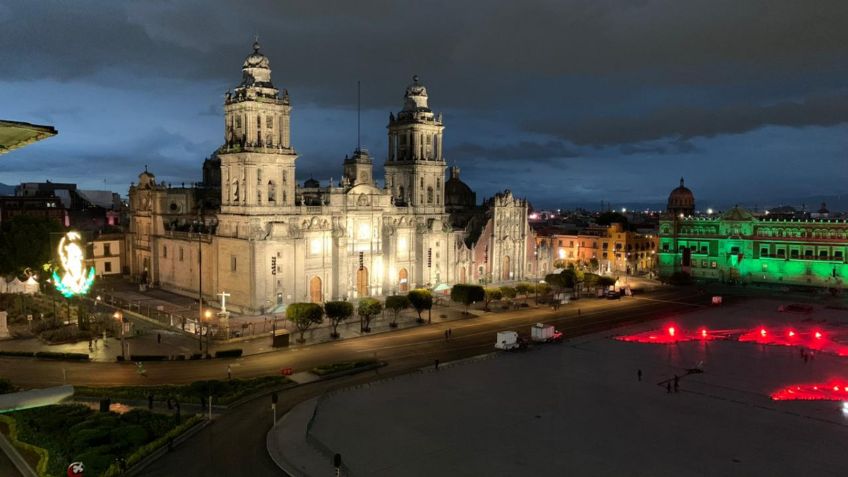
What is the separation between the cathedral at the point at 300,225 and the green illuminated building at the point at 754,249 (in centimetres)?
3410

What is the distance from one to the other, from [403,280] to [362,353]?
3393 centimetres

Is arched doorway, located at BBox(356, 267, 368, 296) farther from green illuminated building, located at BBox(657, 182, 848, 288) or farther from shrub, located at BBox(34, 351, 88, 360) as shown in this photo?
green illuminated building, located at BBox(657, 182, 848, 288)

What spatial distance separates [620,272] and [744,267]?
22483 mm

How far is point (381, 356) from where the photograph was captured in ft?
Result: 196

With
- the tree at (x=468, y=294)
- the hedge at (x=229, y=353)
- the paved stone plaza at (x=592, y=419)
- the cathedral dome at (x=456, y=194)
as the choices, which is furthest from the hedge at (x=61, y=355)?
the cathedral dome at (x=456, y=194)

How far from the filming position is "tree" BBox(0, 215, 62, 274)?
251 ft

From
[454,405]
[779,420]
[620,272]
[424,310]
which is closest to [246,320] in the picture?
[424,310]

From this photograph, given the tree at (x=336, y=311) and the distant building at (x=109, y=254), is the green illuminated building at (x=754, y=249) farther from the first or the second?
the distant building at (x=109, y=254)

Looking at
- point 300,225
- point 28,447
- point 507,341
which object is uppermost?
point 300,225

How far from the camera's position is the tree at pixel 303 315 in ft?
210

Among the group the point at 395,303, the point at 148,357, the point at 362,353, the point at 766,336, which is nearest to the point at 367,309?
the point at 395,303

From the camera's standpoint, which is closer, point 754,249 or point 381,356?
point 381,356

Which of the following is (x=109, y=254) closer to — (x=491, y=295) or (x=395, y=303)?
(x=395, y=303)

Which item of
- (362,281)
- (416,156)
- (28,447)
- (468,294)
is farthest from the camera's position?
(416,156)
